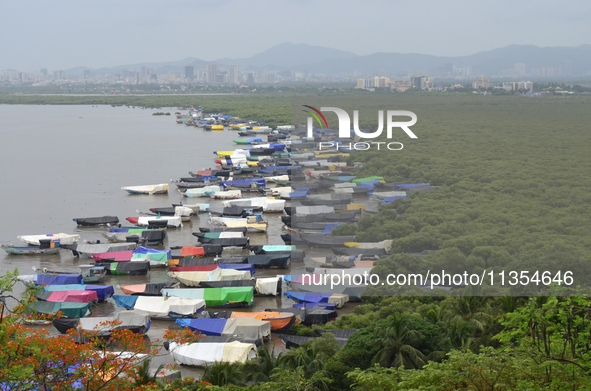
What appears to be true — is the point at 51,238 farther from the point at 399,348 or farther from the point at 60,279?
the point at 399,348

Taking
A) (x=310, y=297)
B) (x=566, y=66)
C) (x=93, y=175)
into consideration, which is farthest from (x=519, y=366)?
(x=93, y=175)

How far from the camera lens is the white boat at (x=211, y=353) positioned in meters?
15.9

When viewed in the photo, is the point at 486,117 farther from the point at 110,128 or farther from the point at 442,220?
the point at 110,128

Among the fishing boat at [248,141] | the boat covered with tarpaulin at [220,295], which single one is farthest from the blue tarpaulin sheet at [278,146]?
the boat covered with tarpaulin at [220,295]

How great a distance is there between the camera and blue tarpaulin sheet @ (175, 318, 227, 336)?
17.6 metres

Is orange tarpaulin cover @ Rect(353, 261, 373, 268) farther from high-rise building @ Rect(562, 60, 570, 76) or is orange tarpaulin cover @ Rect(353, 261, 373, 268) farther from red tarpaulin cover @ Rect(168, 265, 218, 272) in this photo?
red tarpaulin cover @ Rect(168, 265, 218, 272)

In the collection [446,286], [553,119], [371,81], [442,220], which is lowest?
[446,286]

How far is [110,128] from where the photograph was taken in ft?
266

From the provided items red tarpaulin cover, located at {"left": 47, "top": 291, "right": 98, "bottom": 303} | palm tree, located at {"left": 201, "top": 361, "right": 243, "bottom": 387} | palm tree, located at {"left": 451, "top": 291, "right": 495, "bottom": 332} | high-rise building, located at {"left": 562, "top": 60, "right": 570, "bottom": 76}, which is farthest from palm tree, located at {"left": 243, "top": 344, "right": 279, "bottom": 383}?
high-rise building, located at {"left": 562, "top": 60, "right": 570, "bottom": 76}

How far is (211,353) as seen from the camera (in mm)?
16109

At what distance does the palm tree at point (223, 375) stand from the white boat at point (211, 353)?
250 cm

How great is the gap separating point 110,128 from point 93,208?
48167 millimetres

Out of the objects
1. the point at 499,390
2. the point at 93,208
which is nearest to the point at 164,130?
the point at 93,208

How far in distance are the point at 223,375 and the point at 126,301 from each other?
876 cm
